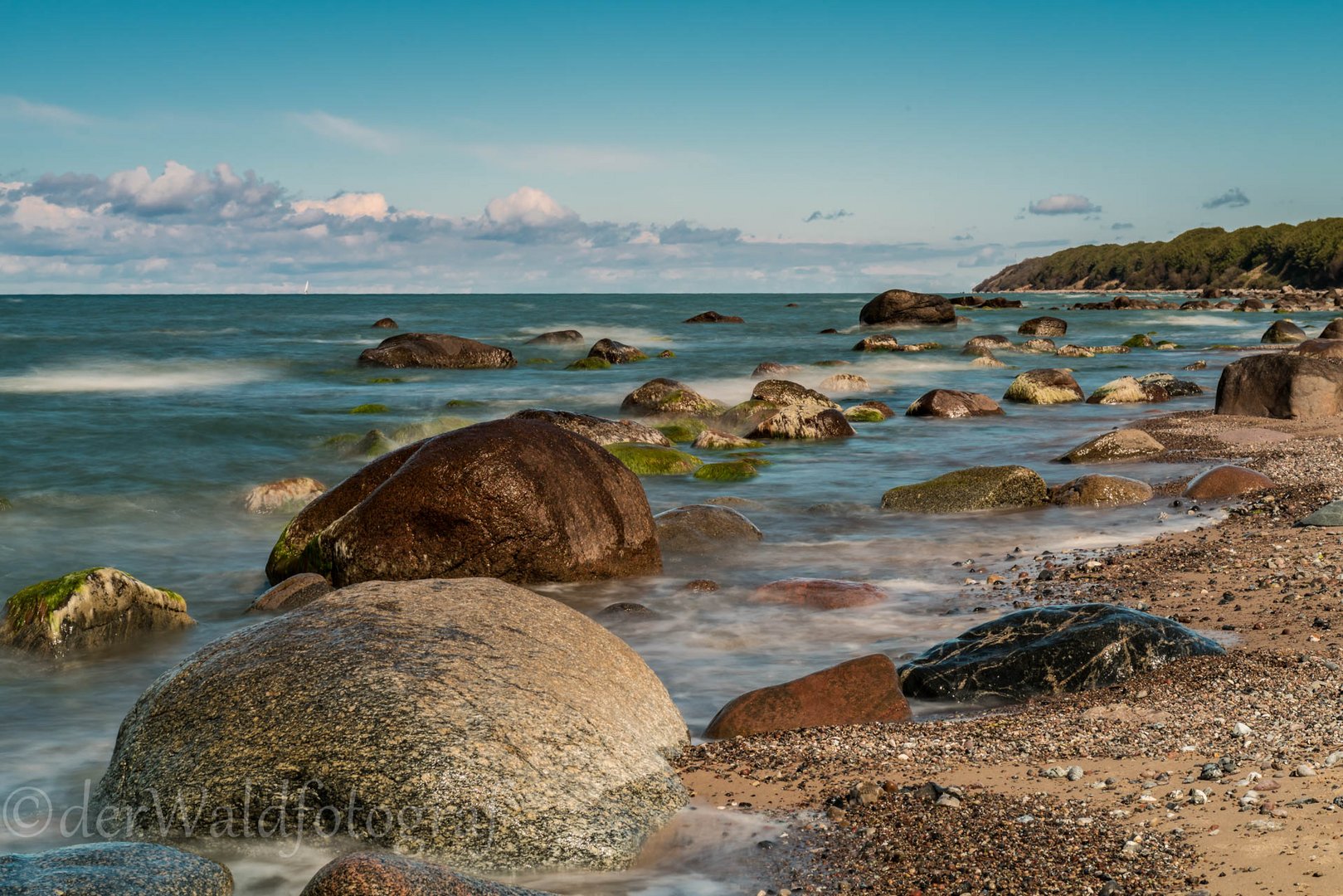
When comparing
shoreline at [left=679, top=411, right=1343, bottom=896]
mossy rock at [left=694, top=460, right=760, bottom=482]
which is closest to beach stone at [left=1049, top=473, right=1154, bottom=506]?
mossy rock at [left=694, top=460, right=760, bottom=482]

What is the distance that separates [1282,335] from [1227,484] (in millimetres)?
31065

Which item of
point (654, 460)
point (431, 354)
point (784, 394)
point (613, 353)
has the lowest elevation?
point (654, 460)

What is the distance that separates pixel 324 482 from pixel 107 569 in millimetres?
6429

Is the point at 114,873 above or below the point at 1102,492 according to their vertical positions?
above

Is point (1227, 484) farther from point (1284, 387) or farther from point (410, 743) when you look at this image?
point (410, 743)

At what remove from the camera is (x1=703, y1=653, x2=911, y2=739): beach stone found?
542cm

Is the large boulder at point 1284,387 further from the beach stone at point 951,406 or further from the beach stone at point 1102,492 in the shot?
the beach stone at point 1102,492

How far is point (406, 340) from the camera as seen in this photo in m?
31.8

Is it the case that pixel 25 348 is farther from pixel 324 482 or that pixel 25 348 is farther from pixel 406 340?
pixel 324 482

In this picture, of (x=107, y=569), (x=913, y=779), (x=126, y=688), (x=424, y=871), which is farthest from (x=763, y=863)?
(x=107, y=569)

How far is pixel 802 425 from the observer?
57.1 ft

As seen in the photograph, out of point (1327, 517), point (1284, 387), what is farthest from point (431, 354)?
point (1327, 517)

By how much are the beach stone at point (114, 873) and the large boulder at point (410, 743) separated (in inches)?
20.0

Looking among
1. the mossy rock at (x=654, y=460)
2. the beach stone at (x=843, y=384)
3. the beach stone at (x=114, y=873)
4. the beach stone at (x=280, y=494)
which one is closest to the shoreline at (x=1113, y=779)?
the beach stone at (x=114, y=873)
